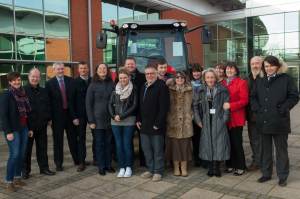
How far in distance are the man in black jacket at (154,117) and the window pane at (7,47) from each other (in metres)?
10.0

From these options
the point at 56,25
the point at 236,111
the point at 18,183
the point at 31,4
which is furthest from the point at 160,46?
the point at 56,25

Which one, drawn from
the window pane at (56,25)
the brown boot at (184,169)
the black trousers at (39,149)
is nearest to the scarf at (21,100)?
the black trousers at (39,149)

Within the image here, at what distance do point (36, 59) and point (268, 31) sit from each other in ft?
52.9

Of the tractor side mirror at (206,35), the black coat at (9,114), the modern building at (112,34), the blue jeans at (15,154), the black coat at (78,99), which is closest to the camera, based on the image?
the black coat at (9,114)

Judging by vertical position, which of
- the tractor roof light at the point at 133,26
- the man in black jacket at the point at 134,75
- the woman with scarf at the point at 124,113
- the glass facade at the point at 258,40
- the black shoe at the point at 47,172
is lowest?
the black shoe at the point at 47,172

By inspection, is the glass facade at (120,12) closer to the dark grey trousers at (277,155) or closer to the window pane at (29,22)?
the window pane at (29,22)

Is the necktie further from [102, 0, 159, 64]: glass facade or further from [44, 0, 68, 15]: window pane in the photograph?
[102, 0, 159, 64]: glass facade

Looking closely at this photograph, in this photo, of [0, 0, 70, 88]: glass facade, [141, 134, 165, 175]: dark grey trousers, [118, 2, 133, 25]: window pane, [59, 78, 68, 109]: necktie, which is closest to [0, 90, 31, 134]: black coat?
[59, 78, 68, 109]: necktie

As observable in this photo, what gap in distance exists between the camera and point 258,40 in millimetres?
25672

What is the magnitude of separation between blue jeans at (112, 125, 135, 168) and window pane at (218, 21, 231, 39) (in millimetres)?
22421

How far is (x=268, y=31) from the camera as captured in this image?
82.3 ft

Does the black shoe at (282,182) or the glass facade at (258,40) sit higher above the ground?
the glass facade at (258,40)

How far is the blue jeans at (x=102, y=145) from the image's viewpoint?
6141 millimetres

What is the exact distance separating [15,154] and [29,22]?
11.0m
